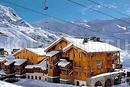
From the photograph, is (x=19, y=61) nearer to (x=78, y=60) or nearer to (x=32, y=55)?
(x=32, y=55)

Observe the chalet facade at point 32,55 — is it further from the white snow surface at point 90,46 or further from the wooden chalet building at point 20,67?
the white snow surface at point 90,46

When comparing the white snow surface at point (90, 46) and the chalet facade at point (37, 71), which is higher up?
the white snow surface at point (90, 46)

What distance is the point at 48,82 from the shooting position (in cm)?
4125

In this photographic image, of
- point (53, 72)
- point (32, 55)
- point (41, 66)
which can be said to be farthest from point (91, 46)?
point (32, 55)

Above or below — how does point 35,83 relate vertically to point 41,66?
below

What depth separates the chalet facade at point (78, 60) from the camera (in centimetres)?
3738

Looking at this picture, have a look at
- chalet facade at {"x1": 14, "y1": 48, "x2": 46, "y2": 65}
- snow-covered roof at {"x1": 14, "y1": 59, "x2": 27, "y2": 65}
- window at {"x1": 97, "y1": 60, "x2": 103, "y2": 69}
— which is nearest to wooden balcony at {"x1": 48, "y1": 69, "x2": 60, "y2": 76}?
chalet facade at {"x1": 14, "y1": 48, "x2": 46, "y2": 65}

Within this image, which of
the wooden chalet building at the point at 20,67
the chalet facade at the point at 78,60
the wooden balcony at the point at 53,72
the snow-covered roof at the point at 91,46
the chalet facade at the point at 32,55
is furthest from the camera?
the chalet facade at the point at 32,55

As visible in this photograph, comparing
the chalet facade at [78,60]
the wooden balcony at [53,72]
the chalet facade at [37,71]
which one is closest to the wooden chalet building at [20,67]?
the chalet facade at [37,71]

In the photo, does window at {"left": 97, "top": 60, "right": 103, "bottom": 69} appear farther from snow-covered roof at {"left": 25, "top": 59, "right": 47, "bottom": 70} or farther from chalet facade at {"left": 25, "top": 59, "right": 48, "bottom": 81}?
snow-covered roof at {"left": 25, "top": 59, "right": 47, "bottom": 70}

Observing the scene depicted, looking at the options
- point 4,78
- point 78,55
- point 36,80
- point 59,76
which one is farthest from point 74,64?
point 4,78

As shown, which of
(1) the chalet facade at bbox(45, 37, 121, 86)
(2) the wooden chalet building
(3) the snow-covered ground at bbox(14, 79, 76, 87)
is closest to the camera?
(1) the chalet facade at bbox(45, 37, 121, 86)

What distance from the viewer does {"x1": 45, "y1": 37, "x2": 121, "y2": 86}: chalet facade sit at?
37.4 meters

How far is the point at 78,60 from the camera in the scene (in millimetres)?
38000
